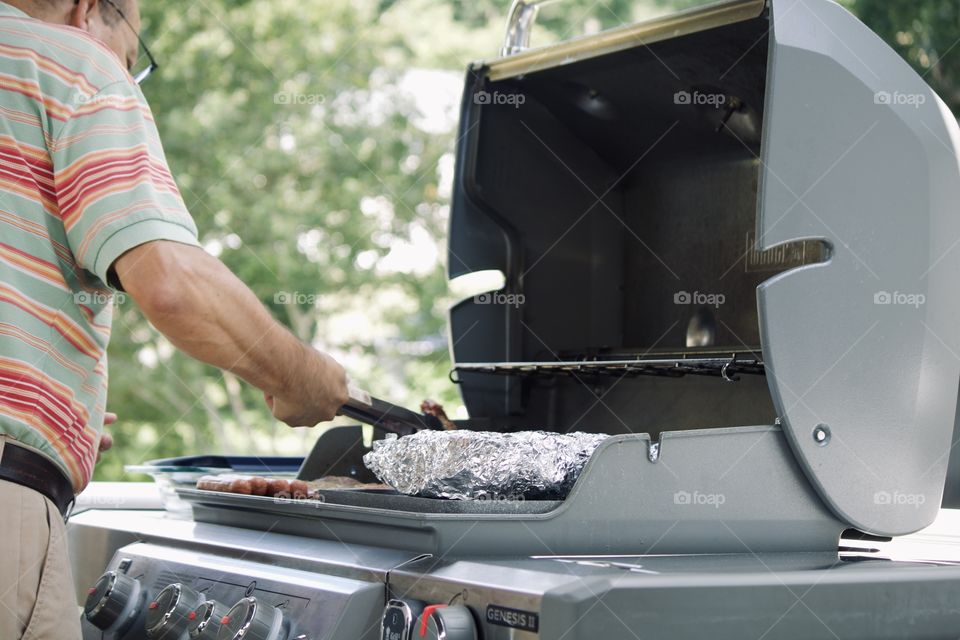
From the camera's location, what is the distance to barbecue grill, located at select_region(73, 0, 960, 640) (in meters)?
1.24

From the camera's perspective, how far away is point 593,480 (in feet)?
4.39

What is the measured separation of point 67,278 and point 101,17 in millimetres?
444

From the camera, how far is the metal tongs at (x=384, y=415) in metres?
1.79

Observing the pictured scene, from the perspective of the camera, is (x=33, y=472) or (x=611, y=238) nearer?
(x=33, y=472)

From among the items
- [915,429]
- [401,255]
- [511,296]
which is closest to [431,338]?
[401,255]

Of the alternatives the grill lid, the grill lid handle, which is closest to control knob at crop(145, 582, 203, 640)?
the grill lid

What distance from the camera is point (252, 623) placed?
125 cm

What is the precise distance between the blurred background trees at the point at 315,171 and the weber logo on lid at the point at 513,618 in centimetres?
552

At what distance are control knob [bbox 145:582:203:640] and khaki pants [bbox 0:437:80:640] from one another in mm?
131

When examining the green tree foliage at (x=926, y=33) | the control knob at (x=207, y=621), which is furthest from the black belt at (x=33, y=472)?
the green tree foliage at (x=926, y=33)

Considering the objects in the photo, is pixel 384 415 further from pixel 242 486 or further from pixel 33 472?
pixel 33 472

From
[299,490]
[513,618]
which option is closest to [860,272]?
[513,618]

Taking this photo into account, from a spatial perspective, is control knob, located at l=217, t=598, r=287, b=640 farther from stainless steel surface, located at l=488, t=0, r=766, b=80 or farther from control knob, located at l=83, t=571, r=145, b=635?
stainless steel surface, located at l=488, t=0, r=766, b=80

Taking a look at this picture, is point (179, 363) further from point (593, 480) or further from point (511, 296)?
point (593, 480)
